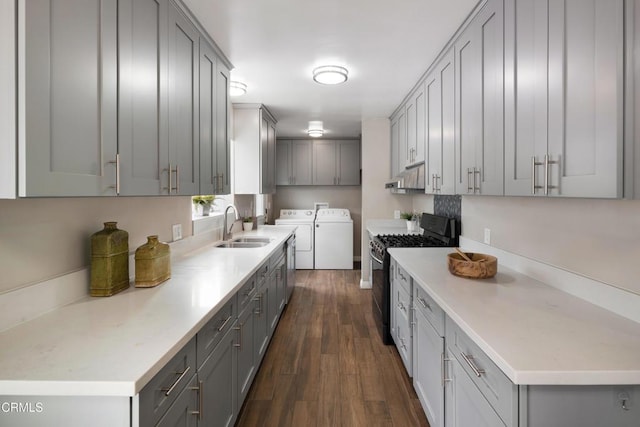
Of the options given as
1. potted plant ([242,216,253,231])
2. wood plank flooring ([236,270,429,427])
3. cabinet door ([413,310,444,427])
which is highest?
potted plant ([242,216,253,231])

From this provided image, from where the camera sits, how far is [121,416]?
873 millimetres

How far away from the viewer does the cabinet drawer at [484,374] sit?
0.96 m

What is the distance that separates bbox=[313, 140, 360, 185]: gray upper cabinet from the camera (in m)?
6.17

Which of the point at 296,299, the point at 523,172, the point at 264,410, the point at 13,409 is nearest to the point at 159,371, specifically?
the point at 13,409

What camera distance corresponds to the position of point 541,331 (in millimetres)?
1116

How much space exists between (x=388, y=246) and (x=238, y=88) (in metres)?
2.05

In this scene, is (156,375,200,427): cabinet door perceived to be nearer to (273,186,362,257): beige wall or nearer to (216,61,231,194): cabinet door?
(216,61,231,194): cabinet door

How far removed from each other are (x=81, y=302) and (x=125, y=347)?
22.4 inches

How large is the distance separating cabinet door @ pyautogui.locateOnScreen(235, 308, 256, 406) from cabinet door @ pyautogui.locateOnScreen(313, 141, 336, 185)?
431 cm

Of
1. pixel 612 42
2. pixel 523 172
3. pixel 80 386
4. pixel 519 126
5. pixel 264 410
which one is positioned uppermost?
pixel 612 42

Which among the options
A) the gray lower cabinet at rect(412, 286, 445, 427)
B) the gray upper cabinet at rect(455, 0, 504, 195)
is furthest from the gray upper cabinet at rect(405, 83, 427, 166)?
the gray lower cabinet at rect(412, 286, 445, 427)

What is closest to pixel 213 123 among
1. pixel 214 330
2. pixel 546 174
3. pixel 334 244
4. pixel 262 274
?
pixel 262 274

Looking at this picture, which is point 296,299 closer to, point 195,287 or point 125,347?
point 195,287

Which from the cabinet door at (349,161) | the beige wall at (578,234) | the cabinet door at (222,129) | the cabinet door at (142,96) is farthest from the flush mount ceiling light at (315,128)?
the cabinet door at (142,96)
